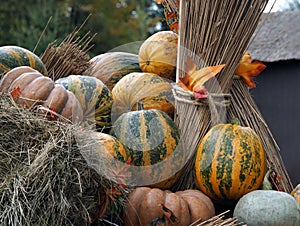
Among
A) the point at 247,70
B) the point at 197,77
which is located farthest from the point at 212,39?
the point at 247,70

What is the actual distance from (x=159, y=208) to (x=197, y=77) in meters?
0.60

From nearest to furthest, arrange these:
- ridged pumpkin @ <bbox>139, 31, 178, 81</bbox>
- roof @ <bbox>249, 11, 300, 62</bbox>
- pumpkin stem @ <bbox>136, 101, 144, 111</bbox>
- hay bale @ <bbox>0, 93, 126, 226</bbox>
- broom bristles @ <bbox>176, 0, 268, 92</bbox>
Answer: hay bale @ <bbox>0, 93, 126, 226</bbox>, broom bristles @ <bbox>176, 0, 268, 92</bbox>, pumpkin stem @ <bbox>136, 101, 144, 111</bbox>, ridged pumpkin @ <bbox>139, 31, 178, 81</bbox>, roof @ <bbox>249, 11, 300, 62</bbox>

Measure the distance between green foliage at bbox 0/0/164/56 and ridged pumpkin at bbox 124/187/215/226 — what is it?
6.83 m

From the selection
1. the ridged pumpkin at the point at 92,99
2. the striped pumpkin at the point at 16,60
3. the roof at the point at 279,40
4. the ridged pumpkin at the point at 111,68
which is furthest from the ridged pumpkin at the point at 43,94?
the roof at the point at 279,40

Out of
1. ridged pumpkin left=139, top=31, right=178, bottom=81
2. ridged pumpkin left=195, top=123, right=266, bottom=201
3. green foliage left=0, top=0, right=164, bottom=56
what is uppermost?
ridged pumpkin left=139, top=31, right=178, bottom=81

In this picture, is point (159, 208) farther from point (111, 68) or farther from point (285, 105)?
point (285, 105)

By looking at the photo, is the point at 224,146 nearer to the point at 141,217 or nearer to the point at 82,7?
the point at 141,217

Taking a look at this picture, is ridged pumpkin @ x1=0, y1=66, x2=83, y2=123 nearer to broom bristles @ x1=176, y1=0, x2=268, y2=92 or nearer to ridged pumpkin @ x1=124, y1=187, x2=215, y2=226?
ridged pumpkin @ x1=124, y1=187, x2=215, y2=226

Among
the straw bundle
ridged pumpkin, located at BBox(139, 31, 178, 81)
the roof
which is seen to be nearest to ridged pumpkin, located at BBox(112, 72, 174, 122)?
ridged pumpkin, located at BBox(139, 31, 178, 81)

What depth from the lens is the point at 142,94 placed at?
8.09 feet

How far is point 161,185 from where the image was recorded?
7.22 ft

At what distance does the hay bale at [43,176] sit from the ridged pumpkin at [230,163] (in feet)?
1.56

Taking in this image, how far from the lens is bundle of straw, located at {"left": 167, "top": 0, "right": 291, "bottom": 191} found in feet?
7.50

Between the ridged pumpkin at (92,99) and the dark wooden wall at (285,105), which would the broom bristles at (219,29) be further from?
the dark wooden wall at (285,105)
